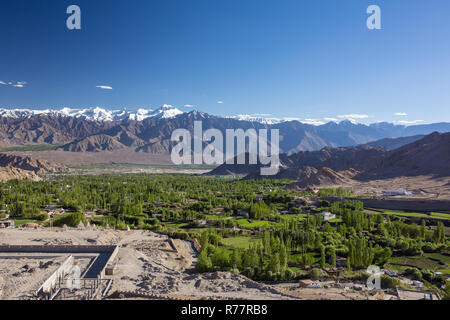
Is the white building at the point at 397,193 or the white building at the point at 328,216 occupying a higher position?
the white building at the point at 397,193

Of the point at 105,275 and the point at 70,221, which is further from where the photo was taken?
the point at 70,221

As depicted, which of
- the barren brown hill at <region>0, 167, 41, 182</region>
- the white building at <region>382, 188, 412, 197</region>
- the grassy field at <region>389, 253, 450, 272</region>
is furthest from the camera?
the barren brown hill at <region>0, 167, 41, 182</region>

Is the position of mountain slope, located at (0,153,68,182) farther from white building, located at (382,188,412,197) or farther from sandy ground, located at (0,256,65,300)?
white building, located at (382,188,412,197)

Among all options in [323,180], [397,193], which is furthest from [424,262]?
[323,180]

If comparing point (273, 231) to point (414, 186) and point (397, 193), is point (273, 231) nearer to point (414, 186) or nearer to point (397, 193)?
point (397, 193)

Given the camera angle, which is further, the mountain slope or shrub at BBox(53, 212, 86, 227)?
the mountain slope

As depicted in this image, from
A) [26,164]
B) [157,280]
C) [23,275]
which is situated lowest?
[157,280]

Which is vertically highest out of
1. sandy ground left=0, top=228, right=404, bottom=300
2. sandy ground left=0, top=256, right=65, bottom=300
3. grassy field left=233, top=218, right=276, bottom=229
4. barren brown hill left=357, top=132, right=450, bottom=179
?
barren brown hill left=357, top=132, right=450, bottom=179

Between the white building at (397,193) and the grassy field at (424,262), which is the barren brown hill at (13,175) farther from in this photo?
the white building at (397,193)

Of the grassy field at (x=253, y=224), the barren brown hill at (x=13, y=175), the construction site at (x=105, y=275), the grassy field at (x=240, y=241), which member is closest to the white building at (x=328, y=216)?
the grassy field at (x=253, y=224)

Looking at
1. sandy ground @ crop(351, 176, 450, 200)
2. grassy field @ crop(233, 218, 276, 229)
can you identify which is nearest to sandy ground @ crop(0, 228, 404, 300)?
grassy field @ crop(233, 218, 276, 229)

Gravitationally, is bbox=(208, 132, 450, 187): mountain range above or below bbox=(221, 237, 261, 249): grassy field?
above
